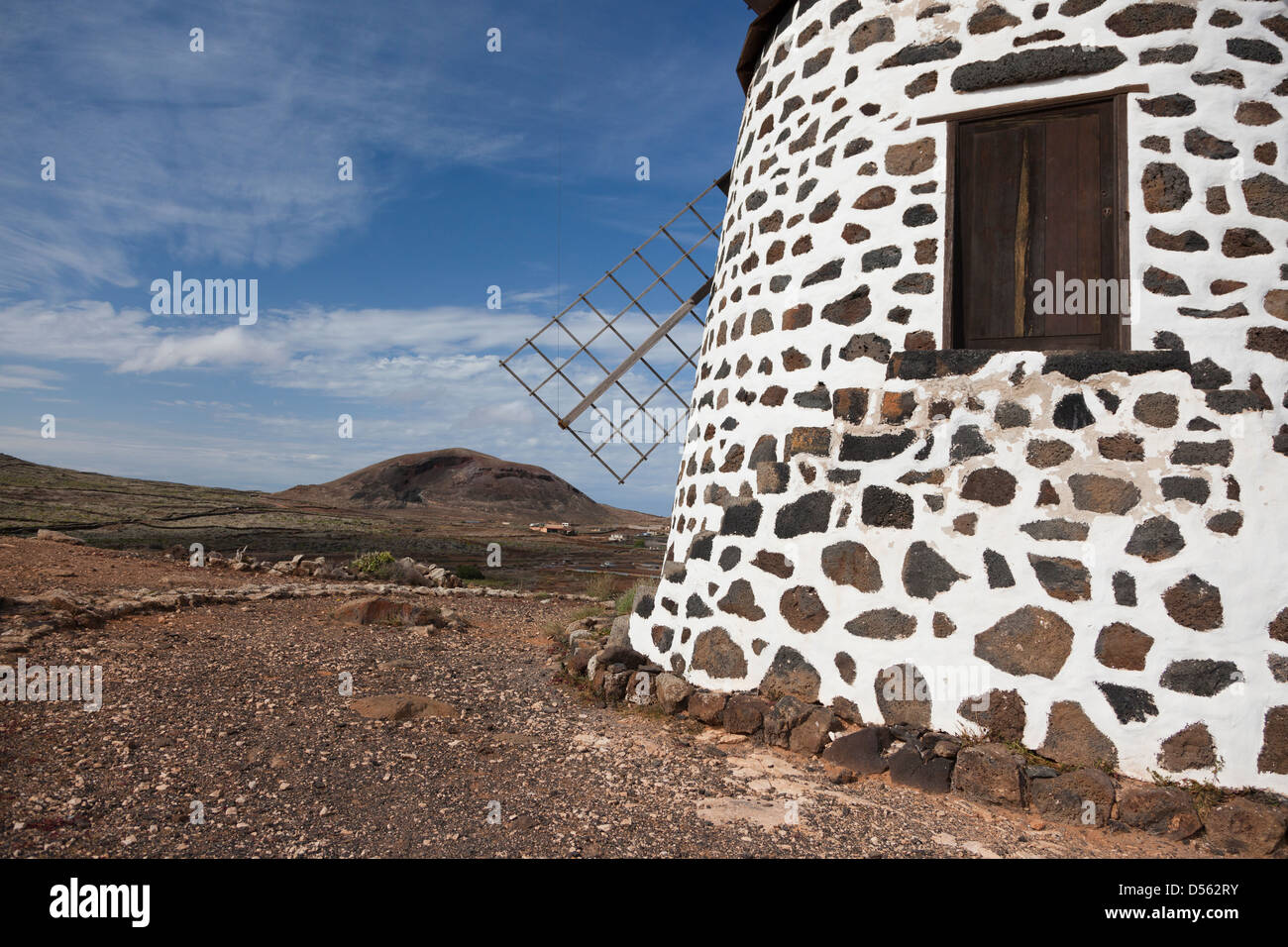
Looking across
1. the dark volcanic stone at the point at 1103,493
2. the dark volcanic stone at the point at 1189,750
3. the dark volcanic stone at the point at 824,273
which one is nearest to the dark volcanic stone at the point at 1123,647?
the dark volcanic stone at the point at 1189,750

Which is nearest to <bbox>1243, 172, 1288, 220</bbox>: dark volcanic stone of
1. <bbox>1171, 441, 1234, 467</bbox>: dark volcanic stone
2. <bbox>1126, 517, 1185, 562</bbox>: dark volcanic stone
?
<bbox>1171, 441, 1234, 467</bbox>: dark volcanic stone

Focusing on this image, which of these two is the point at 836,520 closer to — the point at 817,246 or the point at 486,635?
the point at 817,246

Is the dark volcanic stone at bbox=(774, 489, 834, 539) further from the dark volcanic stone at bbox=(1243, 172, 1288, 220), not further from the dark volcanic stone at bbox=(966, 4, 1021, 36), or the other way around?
Answer: the dark volcanic stone at bbox=(966, 4, 1021, 36)

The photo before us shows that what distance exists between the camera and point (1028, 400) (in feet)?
15.7

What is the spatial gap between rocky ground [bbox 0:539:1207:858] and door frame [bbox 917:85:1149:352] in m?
2.89

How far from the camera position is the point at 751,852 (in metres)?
3.62

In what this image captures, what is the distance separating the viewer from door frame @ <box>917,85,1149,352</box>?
4.79m

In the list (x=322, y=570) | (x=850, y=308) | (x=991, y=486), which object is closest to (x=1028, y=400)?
(x=991, y=486)

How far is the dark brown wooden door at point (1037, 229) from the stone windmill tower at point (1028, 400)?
0.05ft

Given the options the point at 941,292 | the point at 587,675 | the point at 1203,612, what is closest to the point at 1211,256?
the point at 941,292

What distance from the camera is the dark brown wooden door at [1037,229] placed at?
493 centimetres

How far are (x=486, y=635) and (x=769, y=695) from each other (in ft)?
14.6

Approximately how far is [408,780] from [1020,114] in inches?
225

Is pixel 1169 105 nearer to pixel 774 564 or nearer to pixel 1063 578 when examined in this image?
pixel 1063 578
